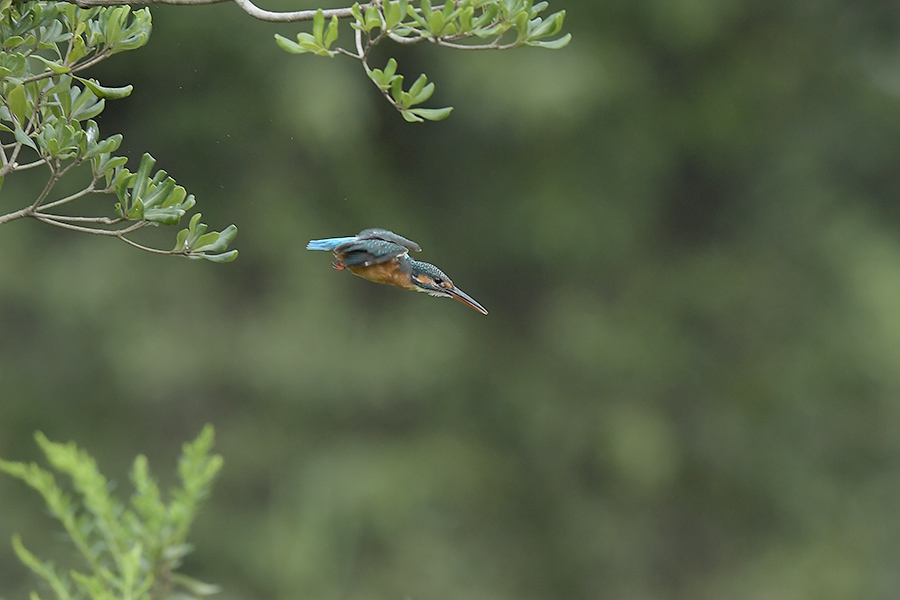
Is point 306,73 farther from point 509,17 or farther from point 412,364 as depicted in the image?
point 509,17

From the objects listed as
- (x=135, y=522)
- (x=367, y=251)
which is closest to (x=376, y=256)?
(x=367, y=251)

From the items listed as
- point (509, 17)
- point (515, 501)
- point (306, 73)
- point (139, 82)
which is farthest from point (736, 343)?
point (509, 17)

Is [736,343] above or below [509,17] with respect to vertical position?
below

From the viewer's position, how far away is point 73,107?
1.07 metres

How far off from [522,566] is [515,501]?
0.46 m

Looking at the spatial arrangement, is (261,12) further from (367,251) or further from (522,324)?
(522,324)

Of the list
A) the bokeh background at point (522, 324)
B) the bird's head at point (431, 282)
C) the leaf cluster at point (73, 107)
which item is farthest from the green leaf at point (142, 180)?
the bokeh background at point (522, 324)

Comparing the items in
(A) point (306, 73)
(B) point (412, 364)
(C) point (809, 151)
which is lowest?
(B) point (412, 364)

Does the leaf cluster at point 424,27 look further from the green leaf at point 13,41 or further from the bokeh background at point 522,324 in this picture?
the bokeh background at point 522,324

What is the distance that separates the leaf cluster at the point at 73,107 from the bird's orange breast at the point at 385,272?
13 cm

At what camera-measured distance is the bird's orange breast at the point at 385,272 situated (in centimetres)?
106

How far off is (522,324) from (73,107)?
5890mm

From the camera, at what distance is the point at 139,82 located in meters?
5.98

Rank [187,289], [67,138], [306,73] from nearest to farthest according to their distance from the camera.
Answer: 1. [67,138]
2. [306,73]
3. [187,289]
